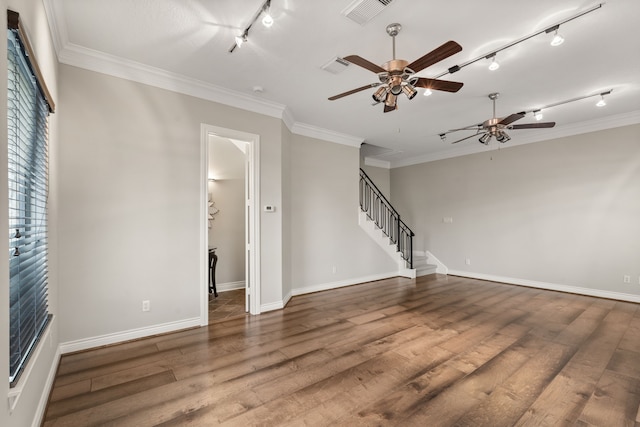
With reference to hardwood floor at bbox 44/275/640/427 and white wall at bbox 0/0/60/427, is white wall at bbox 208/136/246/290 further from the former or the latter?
white wall at bbox 0/0/60/427

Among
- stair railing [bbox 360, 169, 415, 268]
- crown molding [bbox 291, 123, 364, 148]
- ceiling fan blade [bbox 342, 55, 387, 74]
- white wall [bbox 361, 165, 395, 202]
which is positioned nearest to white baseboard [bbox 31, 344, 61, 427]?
ceiling fan blade [bbox 342, 55, 387, 74]

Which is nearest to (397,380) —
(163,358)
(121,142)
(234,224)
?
(163,358)

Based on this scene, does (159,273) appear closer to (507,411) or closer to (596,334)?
(507,411)

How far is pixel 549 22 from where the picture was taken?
265cm

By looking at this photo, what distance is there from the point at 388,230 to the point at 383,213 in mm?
516

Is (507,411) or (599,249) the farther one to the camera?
(599,249)

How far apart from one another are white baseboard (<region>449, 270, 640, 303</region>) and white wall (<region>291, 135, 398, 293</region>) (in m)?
2.55

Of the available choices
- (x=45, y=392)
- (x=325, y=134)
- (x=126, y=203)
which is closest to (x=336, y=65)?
(x=325, y=134)

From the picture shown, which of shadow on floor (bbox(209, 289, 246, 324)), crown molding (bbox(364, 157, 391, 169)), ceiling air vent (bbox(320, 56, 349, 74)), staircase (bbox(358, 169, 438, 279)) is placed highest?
ceiling air vent (bbox(320, 56, 349, 74))

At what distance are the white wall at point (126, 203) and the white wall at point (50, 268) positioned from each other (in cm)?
20

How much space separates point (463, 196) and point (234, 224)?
18.2 ft

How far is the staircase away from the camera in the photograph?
680 centimetres

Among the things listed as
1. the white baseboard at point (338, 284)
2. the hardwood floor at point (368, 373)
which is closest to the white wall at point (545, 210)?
the hardwood floor at point (368, 373)

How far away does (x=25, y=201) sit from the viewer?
1.85 m
